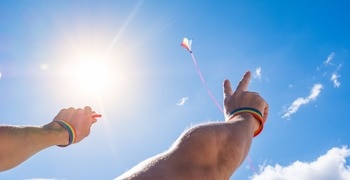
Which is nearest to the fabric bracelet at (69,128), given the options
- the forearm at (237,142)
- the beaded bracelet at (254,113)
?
the beaded bracelet at (254,113)

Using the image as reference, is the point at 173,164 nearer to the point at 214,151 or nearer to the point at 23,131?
the point at 214,151

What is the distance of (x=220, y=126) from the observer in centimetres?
259

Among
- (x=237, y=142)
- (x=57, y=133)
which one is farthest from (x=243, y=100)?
(x=57, y=133)

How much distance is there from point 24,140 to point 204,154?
3167mm

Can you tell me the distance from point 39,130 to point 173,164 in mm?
3467

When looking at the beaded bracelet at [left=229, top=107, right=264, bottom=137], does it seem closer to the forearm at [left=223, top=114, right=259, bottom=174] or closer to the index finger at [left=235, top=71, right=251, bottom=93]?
the forearm at [left=223, top=114, right=259, bottom=174]

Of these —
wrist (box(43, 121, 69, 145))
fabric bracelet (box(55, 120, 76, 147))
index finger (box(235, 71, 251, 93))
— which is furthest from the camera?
fabric bracelet (box(55, 120, 76, 147))

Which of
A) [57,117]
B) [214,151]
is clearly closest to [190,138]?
[214,151]

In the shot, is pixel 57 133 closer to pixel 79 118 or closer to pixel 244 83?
pixel 79 118

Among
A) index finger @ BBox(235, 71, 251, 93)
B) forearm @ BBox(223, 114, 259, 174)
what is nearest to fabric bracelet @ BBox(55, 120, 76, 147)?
index finger @ BBox(235, 71, 251, 93)

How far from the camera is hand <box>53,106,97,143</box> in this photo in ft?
17.9

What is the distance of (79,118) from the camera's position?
5.45 metres

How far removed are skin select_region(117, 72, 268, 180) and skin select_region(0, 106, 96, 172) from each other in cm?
288

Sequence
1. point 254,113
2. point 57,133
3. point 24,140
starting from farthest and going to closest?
point 57,133 → point 24,140 → point 254,113
